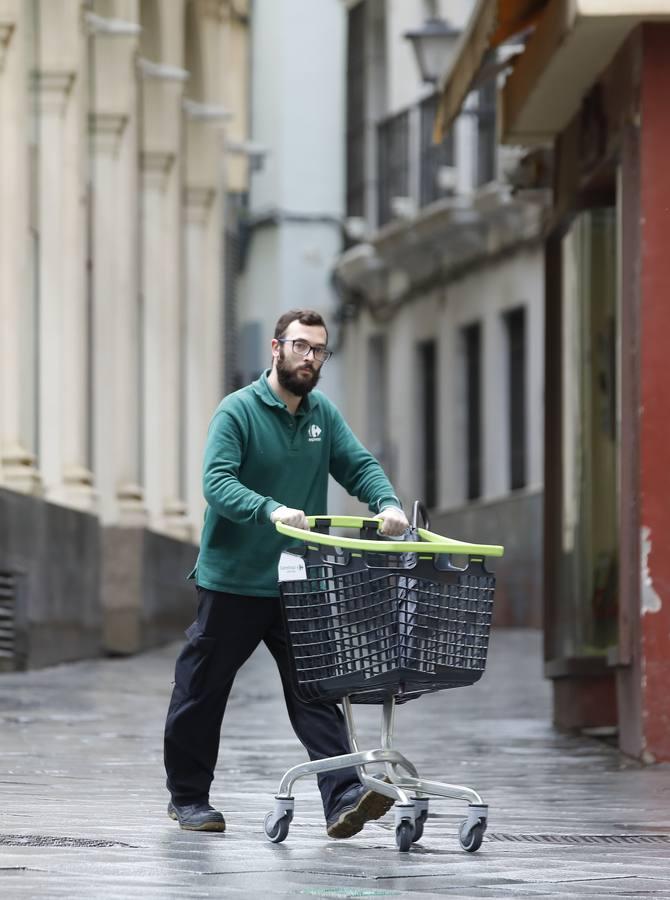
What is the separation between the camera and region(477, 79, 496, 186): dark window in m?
33.2

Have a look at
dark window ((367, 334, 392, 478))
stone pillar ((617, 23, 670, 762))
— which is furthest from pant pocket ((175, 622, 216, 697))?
dark window ((367, 334, 392, 478))

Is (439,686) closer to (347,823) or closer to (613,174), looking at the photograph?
(347,823)

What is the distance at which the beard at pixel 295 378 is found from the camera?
26.3ft

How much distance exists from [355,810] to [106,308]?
15.1 m

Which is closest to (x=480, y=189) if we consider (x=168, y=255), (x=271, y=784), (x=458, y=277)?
(x=458, y=277)

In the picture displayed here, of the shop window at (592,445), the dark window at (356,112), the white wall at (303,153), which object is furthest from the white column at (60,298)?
→ the white wall at (303,153)

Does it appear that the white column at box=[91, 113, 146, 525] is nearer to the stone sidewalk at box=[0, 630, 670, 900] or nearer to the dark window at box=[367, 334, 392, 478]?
the stone sidewalk at box=[0, 630, 670, 900]

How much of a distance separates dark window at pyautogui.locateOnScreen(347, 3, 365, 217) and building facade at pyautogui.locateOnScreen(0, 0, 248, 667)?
9.57 m

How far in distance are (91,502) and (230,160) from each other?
42.6ft

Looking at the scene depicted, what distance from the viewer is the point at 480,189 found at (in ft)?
112

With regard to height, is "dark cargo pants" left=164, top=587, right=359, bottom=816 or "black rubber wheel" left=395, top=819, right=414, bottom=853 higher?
"dark cargo pants" left=164, top=587, right=359, bottom=816

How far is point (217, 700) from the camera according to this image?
825 cm

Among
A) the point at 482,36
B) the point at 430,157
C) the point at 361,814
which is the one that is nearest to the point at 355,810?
the point at 361,814

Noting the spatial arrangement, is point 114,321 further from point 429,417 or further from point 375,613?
point 375,613
